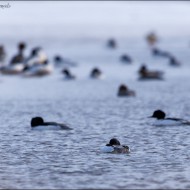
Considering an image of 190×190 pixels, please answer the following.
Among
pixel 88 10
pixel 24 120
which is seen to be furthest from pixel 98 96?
pixel 88 10

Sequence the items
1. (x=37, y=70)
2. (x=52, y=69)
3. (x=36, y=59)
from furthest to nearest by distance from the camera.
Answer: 1. (x=36, y=59)
2. (x=52, y=69)
3. (x=37, y=70)

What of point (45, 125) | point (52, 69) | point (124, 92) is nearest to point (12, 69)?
point (52, 69)

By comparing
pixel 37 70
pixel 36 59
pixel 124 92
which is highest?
pixel 36 59

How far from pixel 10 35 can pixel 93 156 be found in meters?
31.0

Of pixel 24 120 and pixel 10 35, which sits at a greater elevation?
pixel 10 35

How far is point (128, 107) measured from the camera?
61.5 ft

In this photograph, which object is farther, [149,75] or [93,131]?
[149,75]

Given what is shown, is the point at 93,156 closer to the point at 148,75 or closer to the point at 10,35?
the point at 148,75

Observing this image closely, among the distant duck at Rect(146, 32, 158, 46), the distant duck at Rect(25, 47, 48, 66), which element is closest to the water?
the distant duck at Rect(25, 47, 48, 66)

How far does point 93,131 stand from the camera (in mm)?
14789

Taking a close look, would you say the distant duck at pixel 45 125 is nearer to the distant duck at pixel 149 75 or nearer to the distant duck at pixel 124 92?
the distant duck at pixel 124 92

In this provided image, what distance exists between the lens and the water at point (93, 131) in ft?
34.6

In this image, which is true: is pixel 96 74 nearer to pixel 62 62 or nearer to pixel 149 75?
pixel 149 75

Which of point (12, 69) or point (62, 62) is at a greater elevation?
point (62, 62)
